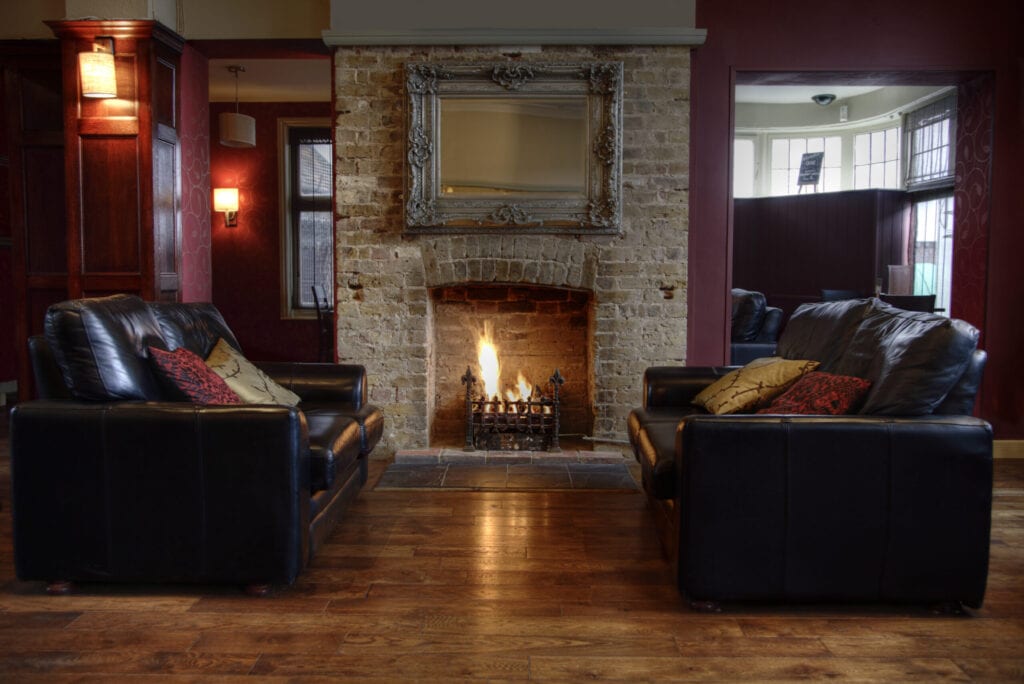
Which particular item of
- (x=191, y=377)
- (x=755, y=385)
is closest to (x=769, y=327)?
(x=755, y=385)

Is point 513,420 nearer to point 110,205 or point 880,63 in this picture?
point 110,205

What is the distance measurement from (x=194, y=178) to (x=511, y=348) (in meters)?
2.32

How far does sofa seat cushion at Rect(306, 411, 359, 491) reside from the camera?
9.09ft

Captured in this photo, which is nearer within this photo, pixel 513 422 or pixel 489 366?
pixel 513 422

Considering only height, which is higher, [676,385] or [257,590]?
[676,385]

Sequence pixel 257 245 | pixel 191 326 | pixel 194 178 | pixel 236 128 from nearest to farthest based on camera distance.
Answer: pixel 191 326
pixel 194 178
pixel 236 128
pixel 257 245

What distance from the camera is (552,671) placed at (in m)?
2.14

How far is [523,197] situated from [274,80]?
413cm

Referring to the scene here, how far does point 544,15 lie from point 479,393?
88.6 inches

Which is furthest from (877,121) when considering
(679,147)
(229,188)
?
(229,188)

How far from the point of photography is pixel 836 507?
8.14ft

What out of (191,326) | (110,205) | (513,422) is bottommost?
(513,422)

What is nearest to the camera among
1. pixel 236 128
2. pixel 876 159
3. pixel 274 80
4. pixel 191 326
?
pixel 191 326

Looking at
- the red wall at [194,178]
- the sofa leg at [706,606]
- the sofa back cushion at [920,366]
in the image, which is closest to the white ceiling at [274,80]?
the red wall at [194,178]
